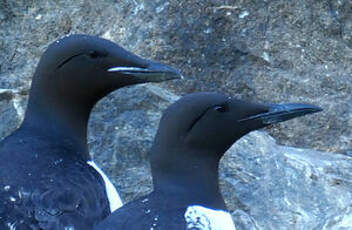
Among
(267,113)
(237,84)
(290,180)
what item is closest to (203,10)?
(237,84)

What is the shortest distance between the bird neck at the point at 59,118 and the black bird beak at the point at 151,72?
0.29 meters

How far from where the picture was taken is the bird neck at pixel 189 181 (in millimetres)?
5719

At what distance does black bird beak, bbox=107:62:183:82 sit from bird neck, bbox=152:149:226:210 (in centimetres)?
72

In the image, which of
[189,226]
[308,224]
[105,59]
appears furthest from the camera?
[308,224]

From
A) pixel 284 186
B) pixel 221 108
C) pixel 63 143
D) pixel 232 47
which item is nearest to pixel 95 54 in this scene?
pixel 63 143

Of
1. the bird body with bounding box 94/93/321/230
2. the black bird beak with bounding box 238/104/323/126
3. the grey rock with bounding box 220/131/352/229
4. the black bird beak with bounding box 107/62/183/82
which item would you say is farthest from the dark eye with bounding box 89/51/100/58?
the grey rock with bounding box 220/131/352/229

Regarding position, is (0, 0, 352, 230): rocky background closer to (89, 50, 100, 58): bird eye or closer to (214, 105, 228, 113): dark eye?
(89, 50, 100, 58): bird eye

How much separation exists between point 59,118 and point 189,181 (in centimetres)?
111

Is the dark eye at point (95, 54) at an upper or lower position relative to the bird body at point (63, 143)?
upper

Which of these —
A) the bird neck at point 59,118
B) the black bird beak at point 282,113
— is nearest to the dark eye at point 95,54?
the bird neck at point 59,118

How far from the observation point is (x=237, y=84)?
27.6 ft

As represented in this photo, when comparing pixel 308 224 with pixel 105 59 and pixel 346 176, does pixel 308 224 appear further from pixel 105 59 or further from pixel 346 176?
pixel 105 59

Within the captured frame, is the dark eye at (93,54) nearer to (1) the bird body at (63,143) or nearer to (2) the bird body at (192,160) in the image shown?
(1) the bird body at (63,143)

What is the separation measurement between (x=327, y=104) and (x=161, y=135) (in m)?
2.75
